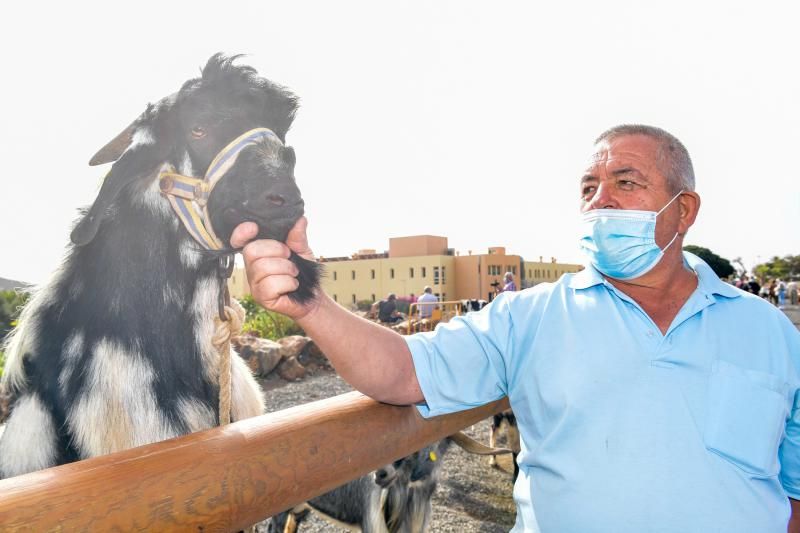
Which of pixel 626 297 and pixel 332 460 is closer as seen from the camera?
pixel 332 460

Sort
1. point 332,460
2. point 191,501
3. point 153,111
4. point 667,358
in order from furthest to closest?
point 153,111
point 667,358
point 332,460
point 191,501

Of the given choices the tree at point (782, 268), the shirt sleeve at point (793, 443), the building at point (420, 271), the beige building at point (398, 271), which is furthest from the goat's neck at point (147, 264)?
the tree at point (782, 268)

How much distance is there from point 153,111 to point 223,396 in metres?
1.03

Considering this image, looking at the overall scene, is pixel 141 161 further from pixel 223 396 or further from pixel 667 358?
pixel 667 358

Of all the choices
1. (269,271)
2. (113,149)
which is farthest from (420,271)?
(269,271)

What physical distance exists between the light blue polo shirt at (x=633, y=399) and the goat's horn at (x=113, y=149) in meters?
1.36

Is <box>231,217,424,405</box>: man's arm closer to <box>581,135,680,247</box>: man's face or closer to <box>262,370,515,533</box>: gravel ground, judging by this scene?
<box>581,135,680,247</box>: man's face

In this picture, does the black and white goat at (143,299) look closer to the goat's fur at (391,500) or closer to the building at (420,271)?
the goat's fur at (391,500)

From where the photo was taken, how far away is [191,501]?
3.68 feet

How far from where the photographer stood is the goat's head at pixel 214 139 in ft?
5.77

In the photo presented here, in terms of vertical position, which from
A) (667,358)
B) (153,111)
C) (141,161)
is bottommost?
(667,358)

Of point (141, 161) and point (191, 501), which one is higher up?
point (141, 161)

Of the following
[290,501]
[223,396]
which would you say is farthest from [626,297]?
[223,396]

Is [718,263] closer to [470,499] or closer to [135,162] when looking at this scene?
[470,499]
